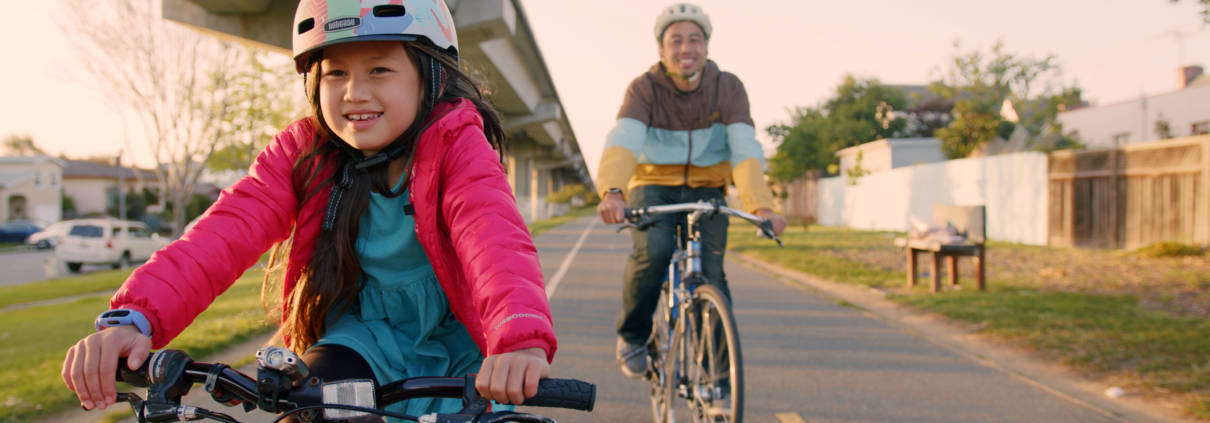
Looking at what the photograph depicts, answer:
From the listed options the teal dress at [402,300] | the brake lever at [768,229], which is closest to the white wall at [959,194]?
the brake lever at [768,229]

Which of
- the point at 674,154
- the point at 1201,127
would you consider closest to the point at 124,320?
the point at 674,154

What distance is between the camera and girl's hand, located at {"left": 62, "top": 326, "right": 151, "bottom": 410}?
1420mm

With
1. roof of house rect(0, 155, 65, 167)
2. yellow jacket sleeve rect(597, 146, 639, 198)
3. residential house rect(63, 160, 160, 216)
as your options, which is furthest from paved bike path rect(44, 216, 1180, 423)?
residential house rect(63, 160, 160, 216)

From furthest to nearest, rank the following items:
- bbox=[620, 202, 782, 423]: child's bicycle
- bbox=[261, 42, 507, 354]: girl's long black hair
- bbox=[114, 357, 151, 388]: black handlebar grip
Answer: bbox=[620, 202, 782, 423]: child's bicycle, bbox=[261, 42, 507, 354]: girl's long black hair, bbox=[114, 357, 151, 388]: black handlebar grip

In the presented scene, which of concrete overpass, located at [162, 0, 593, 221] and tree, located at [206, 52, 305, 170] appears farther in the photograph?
tree, located at [206, 52, 305, 170]

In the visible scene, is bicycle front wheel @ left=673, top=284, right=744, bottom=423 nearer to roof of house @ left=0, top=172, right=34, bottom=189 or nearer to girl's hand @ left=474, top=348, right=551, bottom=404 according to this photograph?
girl's hand @ left=474, top=348, right=551, bottom=404

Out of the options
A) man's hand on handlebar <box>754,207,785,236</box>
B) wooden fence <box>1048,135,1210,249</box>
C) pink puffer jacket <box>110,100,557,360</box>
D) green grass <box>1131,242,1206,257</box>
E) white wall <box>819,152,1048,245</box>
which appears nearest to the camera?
pink puffer jacket <box>110,100,557,360</box>

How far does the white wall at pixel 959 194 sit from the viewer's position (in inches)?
725

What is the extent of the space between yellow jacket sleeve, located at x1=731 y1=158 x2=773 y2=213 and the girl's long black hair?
228cm

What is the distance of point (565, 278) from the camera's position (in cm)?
1145

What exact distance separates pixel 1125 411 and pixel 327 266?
183 inches

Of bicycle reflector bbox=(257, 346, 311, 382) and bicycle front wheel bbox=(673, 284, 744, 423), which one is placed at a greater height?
bicycle reflector bbox=(257, 346, 311, 382)

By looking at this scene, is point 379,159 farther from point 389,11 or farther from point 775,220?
point 775,220

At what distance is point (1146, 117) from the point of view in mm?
41625
